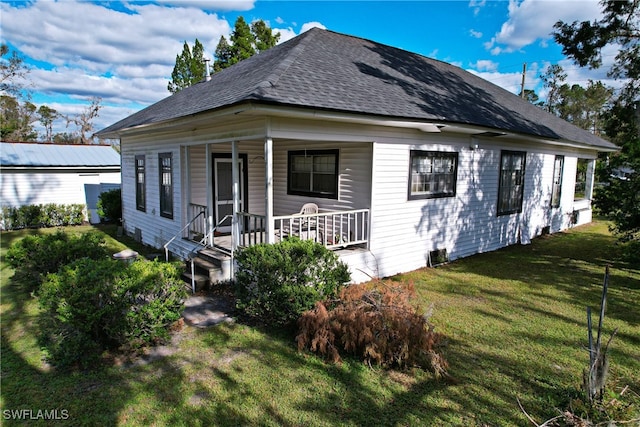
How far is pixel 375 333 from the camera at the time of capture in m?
4.45

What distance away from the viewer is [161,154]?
10.0 meters

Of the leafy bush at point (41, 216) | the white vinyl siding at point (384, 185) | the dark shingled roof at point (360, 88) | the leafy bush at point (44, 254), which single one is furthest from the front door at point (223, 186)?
the leafy bush at point (41, 216)

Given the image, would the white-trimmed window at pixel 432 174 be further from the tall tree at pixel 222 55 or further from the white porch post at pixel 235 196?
the tall tree at pixel 222 55

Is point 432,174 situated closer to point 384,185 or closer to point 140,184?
point 384,185

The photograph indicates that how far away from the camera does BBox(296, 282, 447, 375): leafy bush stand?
432 cm

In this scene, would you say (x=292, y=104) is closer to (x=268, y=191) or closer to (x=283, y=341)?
(x=268, y=191)

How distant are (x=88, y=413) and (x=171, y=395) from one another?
710 millimetres

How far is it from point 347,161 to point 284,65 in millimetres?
2255

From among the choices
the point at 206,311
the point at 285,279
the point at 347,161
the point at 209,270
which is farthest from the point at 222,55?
the point at 285,279

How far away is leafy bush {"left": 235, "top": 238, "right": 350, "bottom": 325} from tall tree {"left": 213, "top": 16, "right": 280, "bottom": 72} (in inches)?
859

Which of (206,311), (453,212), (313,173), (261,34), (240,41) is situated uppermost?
(261,34)

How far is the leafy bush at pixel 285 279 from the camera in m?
5.04

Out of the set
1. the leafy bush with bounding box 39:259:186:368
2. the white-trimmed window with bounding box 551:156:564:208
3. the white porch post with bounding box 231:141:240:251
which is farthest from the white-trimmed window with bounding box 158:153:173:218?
the white-trimmed window with bounding box 551:156:564:208

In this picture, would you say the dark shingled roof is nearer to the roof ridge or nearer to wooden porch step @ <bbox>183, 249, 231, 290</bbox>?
the roof ridge
